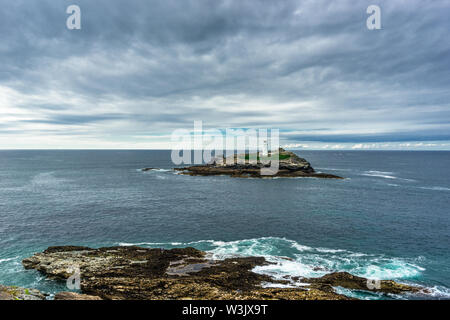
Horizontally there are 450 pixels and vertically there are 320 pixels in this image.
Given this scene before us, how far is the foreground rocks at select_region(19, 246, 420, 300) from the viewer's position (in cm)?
2330

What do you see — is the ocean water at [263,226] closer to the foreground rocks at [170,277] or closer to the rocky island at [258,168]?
the foreground rocks at [170,277]

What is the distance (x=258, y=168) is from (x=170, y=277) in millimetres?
103841

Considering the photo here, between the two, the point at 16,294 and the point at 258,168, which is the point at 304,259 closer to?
the point at 16,294

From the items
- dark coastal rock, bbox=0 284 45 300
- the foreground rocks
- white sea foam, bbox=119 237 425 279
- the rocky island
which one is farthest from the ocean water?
the rocky island

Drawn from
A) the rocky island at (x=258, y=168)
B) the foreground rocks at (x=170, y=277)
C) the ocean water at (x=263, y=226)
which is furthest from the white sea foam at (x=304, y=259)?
the rocky island at (x=258, y=168)

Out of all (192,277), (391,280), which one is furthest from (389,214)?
(192,277)

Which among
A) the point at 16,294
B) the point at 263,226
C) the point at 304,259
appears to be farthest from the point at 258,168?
the point at 16,294

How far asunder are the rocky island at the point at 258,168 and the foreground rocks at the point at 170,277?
88.5 meters

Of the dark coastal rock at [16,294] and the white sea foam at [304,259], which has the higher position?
the dark coastal rock at [16,294]

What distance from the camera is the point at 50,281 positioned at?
28078mm

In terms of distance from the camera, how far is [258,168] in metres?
128

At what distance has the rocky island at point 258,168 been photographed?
122 m
